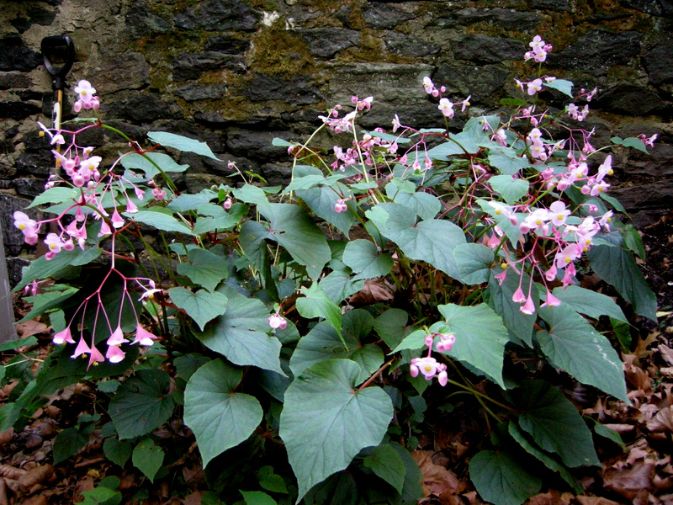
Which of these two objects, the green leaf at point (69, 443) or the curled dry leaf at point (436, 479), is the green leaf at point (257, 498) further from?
the green leaf at point (69, 443)

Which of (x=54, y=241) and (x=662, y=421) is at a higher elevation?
(x=54, y=241)

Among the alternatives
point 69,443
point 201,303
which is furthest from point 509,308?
point 69,443

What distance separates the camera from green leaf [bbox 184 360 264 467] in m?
1.01

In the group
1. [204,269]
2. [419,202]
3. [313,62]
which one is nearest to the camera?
[204,269]

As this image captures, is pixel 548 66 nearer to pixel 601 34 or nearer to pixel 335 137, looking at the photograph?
pixel 601 34

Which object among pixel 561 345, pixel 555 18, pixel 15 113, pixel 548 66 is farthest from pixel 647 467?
pixel 15 113

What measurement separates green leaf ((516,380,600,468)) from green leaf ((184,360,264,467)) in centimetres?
73

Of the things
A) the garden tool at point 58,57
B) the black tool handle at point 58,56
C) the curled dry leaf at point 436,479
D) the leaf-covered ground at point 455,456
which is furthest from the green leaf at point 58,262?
the black tool handle at point 58,56

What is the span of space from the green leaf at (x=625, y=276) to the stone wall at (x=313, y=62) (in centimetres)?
101

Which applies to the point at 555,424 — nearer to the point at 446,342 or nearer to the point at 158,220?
the point at 446,342

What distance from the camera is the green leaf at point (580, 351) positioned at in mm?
1100

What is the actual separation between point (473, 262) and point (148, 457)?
977 millimetres

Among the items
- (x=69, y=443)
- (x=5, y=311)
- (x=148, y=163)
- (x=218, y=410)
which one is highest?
(x=148, y=163)

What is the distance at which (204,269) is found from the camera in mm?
1229
